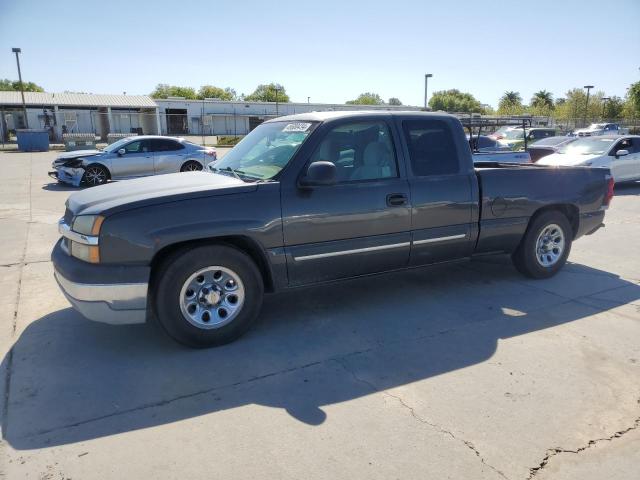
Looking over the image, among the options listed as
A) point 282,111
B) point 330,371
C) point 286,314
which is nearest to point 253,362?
point 330,371

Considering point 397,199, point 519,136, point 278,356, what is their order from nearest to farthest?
point 278,356 < point 397,199 < point 519,136

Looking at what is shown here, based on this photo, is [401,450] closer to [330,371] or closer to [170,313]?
[330,371]

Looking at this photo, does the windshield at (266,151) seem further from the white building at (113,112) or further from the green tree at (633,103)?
the green tree at (633,103)

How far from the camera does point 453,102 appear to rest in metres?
102

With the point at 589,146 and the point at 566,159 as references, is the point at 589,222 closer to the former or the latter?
the point at 566,159

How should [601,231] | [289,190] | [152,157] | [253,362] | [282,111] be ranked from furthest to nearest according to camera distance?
[282,111] < [152,157] < [601,231] < [289,190] < [253,362]

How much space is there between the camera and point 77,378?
11.4 feet

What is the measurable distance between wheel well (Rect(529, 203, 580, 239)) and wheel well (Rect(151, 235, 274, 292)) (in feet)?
10.7

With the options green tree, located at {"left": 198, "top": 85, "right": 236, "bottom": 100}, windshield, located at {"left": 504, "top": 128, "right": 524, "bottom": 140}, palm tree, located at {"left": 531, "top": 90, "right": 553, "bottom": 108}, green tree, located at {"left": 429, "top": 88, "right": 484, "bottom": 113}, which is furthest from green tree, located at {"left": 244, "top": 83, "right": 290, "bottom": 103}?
windshield, located at {"left": 504, "top": 128, "right": 524, "bottom": 140}

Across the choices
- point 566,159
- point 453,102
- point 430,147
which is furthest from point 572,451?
point 453,102

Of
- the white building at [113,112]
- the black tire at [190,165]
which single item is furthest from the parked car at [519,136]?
the white building at [113,112]

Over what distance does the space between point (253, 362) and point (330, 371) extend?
23.8 inches

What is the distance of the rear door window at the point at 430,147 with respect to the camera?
184 inches

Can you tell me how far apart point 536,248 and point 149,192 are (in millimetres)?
4248
